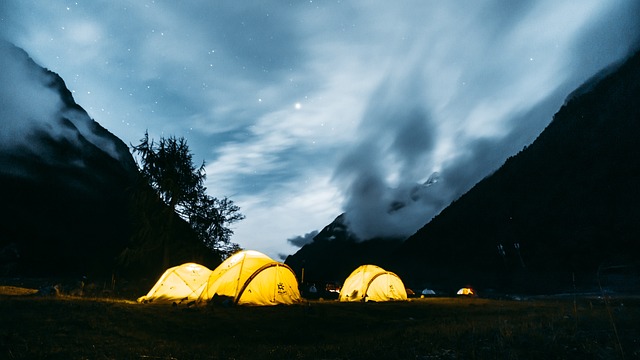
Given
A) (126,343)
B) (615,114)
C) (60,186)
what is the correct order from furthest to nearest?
(615,114), (60,186), (126,343)

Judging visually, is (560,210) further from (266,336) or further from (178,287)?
(266,336)

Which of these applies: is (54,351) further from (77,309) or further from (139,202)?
(139,202)

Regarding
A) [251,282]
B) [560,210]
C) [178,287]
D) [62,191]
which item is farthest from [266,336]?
[560,210]

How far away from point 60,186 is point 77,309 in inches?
2687

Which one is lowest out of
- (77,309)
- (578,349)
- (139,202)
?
(578,349)

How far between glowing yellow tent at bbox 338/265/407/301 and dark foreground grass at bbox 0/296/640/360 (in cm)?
1334

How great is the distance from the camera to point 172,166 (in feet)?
103

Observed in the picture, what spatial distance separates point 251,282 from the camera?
20.0 metres

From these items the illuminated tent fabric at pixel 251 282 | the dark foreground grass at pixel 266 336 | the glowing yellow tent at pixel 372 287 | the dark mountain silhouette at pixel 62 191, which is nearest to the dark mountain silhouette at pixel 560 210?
the glowing yellow tent at pixel 372 287

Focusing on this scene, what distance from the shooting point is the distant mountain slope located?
6669cm

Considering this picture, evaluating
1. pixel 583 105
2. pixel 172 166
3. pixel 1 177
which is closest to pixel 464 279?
pixel 583 105

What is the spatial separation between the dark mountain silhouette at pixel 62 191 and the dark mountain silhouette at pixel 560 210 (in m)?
50.6

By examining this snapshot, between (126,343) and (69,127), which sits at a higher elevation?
(69,127)

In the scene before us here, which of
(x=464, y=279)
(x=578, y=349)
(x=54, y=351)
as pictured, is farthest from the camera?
(x=464, y=279)
